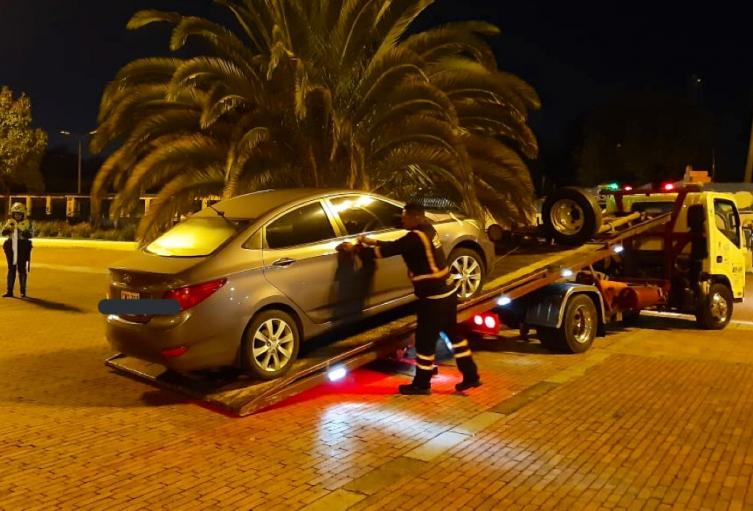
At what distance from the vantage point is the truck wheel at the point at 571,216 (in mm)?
9484

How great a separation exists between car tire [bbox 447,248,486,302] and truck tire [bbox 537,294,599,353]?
1.36 m

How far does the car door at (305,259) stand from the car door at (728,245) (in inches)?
263

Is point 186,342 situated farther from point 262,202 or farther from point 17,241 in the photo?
point 17,241

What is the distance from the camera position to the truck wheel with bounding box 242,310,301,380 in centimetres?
624

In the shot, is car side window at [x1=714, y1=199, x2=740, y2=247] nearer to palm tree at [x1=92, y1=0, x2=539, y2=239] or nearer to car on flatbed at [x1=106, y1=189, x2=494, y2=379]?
palm tree at [x1=92, y1=0, x2=539, y2=239]

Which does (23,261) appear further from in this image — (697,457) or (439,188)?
(697,457)

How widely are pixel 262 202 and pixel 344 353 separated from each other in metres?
1.73

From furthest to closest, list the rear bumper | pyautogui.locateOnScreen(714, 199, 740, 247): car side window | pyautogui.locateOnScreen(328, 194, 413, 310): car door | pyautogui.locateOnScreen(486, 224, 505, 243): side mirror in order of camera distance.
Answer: pyautogui.locateOnScreen(714, 199, 740, 247): car side window < pyautogui.locateOnScreen(486, 224, 505, 243): side mirror < pyautogui.locateOnScreen(328, 194, 413, 310): car door < the rear bumper

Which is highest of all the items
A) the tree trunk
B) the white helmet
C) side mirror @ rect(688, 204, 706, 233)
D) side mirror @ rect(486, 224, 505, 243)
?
the tree trunk

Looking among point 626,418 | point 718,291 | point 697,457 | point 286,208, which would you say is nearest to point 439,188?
point 718,291

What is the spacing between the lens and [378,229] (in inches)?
291

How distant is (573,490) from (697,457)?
1.24 meters

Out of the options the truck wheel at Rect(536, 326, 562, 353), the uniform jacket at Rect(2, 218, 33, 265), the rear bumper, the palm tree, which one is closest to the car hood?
the rear bumper

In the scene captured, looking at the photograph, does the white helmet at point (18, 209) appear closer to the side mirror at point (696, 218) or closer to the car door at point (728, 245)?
the side mirror at point (696, 218)
